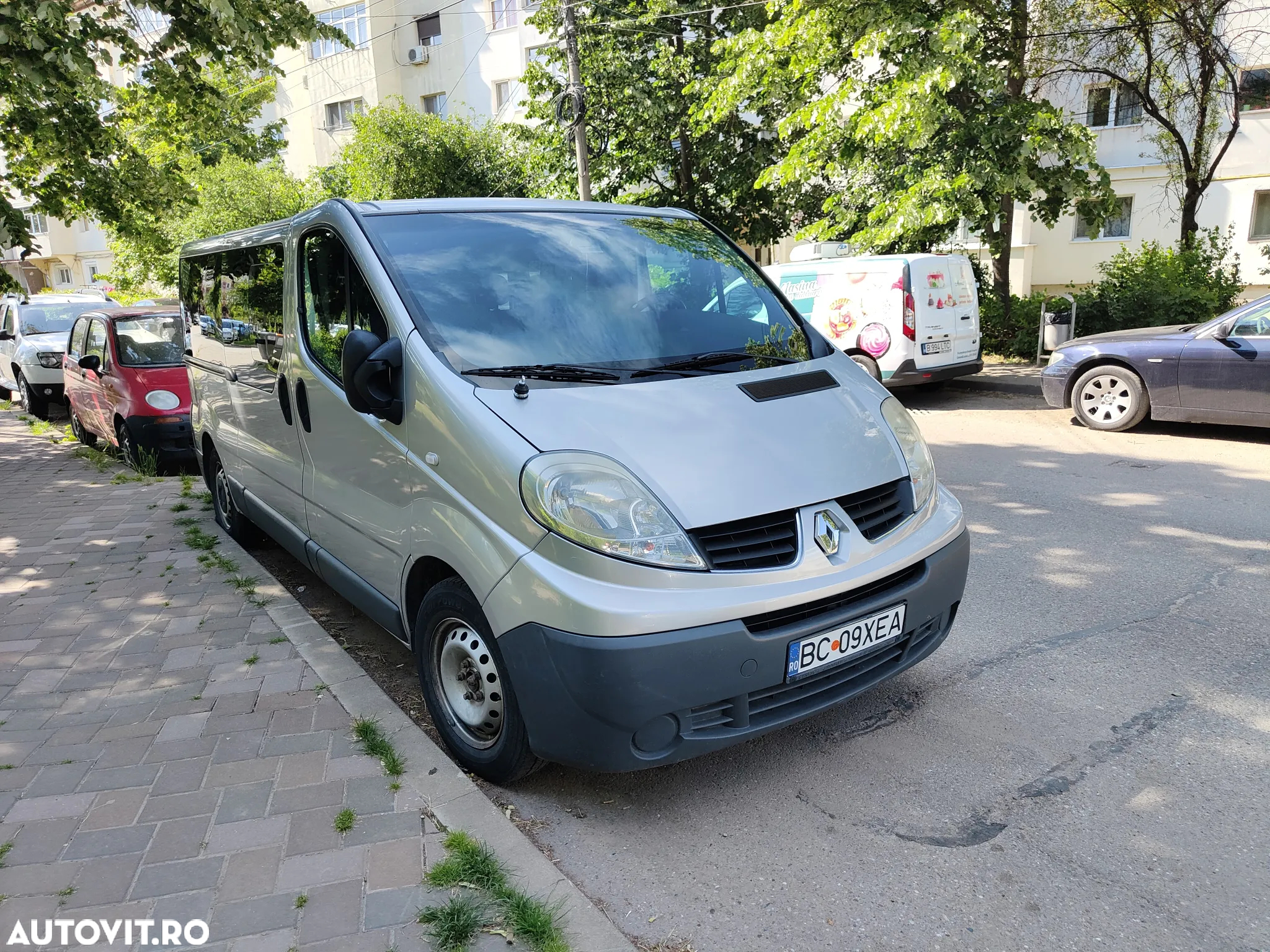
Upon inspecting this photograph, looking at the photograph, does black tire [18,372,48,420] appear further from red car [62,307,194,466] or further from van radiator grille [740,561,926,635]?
van radiator grille [740,561,926,635]

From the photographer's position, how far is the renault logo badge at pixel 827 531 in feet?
9.21

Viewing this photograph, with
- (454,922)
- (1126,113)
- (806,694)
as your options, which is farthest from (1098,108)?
(454,922)

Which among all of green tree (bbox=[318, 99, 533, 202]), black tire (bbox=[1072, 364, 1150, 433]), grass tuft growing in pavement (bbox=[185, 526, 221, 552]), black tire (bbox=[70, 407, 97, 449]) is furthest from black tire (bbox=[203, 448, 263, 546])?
green tree (bbox=[318, 99, 533, 202])

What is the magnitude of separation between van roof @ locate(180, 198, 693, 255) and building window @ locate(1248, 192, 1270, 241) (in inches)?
909

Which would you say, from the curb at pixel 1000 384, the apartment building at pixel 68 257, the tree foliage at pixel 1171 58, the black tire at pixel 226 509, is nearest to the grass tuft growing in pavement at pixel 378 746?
the black tire at pixel 226 509

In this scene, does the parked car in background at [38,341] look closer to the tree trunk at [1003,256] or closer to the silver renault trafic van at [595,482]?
the silver renault trafic van at [595,482]

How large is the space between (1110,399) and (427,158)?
67.1 ft

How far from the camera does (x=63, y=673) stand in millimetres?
4074

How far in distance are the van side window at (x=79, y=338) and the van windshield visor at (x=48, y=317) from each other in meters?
4.18

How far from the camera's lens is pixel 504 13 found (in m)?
29.7

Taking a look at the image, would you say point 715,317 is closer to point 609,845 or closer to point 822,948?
point 609,845

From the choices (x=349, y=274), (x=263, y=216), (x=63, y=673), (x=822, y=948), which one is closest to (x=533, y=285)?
(x=349, y=274)

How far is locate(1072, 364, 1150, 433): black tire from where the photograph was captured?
8.60 meters

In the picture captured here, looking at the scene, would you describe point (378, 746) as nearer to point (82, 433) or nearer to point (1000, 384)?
point (82, 433)
